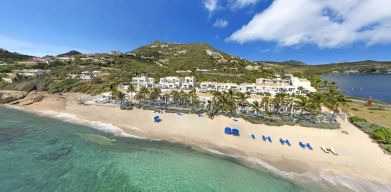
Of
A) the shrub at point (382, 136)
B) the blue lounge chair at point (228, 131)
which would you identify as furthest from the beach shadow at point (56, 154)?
the shrub at point (382, 136)

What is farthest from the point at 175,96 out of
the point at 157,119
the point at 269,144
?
the point at 269,144

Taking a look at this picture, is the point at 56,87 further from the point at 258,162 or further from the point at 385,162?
the point at 385,162

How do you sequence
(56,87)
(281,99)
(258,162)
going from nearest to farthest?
(258,162), (281,99), (56,87)

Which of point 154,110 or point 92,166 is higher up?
point 154,110

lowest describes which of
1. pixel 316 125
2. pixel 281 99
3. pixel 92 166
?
pixel 92 166

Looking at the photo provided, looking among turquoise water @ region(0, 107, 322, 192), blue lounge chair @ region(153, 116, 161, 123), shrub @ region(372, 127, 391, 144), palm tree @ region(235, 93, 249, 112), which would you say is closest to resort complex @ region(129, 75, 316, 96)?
palm tree @ region(235, 93, 249, 112)

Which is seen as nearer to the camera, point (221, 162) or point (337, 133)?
point (221, 162)

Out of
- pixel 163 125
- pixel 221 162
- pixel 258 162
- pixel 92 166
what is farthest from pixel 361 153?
pixel 92 166
